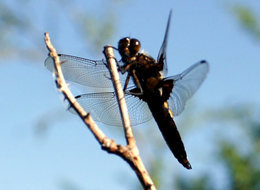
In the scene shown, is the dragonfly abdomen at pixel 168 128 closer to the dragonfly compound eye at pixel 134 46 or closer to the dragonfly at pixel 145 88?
the dragonfly at pixel 145 88

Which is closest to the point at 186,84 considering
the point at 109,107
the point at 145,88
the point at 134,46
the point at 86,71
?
the point at 145,88

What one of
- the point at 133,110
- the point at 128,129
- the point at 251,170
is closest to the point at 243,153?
the point at 251,170

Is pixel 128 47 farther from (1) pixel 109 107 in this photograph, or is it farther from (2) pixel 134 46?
(1) pixel 109 107

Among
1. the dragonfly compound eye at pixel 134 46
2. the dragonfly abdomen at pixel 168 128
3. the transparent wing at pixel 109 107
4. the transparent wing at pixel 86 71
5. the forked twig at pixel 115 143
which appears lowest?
the forked twig at pixel 115 143

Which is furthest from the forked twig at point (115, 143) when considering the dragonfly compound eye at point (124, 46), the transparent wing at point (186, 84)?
Result: the dragonfly compound eye at point (124, 46)

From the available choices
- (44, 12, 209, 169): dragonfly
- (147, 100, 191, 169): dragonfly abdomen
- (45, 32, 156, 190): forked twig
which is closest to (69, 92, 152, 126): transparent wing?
(44, 12, 209, 169): dragonfly

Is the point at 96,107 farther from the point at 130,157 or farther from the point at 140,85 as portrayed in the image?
the point at 130,157
